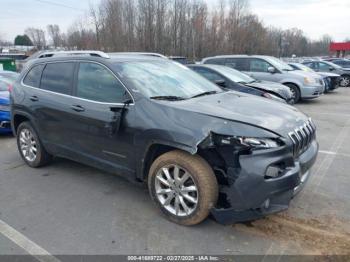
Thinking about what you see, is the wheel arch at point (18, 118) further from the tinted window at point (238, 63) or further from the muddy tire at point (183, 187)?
the tinted window at point (238, 63)

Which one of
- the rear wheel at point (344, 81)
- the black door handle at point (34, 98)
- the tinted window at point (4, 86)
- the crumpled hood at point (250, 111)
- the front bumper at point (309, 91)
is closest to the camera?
the crumpled hood at point (250, 111)

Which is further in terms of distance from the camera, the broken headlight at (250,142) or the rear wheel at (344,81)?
the rear wheel at (344,81)

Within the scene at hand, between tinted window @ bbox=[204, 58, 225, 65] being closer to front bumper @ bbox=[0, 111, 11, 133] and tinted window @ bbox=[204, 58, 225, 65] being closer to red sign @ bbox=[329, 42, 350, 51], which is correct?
front bumper @ bbox=[0, 111, 11, 133]

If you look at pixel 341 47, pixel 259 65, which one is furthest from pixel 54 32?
pixel 259 65

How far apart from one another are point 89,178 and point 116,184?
0.51m

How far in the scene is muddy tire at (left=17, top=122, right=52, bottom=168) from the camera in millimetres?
4887

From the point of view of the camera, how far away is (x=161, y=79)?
393 cm

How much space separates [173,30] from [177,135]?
3997cm

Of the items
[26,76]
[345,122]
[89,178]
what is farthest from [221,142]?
[345,122]

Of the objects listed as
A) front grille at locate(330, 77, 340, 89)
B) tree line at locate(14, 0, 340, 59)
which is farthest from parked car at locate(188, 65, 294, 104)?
tree line at locate(14, 0, 340, 59)

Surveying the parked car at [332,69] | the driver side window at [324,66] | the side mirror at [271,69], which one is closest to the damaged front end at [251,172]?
the side mirror at [271,69]

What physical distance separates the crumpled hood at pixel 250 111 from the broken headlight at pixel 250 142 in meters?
0.14

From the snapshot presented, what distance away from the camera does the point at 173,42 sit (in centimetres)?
4106

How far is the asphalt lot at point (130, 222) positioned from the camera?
2971 millimetres
